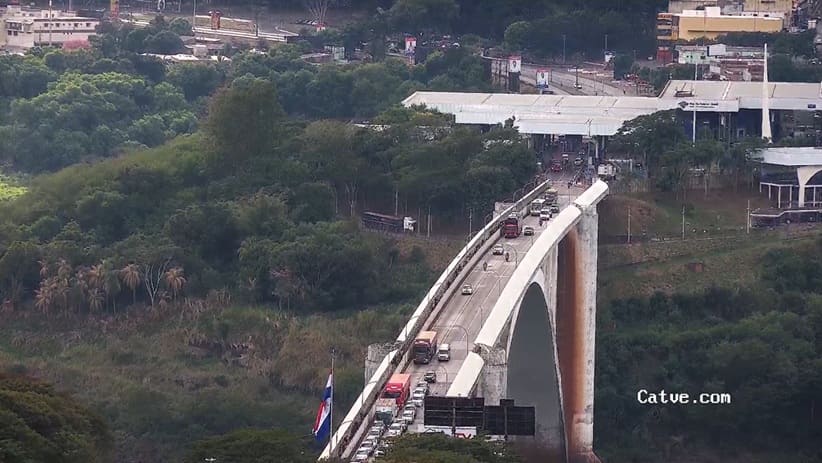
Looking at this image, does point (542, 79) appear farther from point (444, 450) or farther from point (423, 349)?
point (444, 450)

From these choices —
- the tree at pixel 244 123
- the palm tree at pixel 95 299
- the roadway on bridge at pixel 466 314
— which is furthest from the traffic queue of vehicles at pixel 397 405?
the tree at pixel 244 123

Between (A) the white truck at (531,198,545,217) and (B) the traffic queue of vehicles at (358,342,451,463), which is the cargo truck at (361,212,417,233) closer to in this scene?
(A) the white truck at (531,198,545,217)

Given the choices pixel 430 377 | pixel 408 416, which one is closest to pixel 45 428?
pixel 408 416

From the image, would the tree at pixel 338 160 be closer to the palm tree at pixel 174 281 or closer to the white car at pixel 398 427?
the palm tree at pixel 174 281

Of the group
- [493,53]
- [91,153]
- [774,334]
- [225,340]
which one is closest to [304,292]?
[225,340]

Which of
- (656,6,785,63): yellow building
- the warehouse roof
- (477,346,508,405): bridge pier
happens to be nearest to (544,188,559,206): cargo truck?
the warehouse roof

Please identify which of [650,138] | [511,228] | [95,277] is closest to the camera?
[511,228]

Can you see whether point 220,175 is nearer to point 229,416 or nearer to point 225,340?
point 225,340
